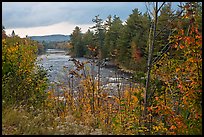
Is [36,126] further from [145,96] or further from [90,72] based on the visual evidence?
[90,72]

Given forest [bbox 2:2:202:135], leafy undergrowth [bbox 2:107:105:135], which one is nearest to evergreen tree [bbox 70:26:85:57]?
forest [bbox 2:2:202:135]

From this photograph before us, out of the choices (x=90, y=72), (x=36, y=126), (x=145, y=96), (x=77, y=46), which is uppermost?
(x=77, y=46)

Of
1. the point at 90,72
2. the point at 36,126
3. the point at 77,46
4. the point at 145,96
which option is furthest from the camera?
the point at 77,46

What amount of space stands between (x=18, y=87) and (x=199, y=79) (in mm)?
4675

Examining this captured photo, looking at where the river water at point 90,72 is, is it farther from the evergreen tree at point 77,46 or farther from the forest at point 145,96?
the evergreen tree at point 77,46

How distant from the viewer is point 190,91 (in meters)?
6.02

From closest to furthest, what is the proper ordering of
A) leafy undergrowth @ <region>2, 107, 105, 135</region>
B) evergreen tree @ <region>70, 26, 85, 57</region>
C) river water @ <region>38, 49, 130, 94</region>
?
leafy undergrowth @ <region>2, 107, 105, 135</region>
river water @ <region>38, 49, 130, 94</region>
evergreen tree @ <region>70, 26, 85, 57</region>

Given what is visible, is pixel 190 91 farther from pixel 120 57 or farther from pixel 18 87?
pixel 120 57

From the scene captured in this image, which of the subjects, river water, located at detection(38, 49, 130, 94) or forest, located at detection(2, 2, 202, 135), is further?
river water, located at detection(38, 49, 130, 94)

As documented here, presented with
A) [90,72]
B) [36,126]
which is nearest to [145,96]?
[36,126]

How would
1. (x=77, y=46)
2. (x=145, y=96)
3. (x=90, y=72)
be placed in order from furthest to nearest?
1. (x=77, y=46)
2. (x=90, y=72)
3. (x=145, y=96)

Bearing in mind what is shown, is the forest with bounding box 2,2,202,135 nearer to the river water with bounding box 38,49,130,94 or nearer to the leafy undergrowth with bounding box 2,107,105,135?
the leafy undergrowth with bounding box 2,107,105,135

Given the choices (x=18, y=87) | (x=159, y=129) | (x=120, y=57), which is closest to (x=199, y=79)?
(x=159, y=129)

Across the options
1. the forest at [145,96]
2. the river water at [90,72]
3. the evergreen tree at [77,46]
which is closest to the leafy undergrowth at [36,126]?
the forest at [145,96]
